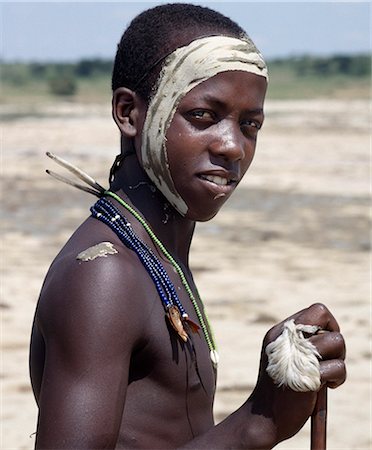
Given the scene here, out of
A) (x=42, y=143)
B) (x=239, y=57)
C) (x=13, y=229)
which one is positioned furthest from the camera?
(x=42, y=143)

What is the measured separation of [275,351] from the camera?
5.91ft

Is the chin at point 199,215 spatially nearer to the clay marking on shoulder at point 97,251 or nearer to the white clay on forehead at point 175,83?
the white clay on forehead at point 175,83

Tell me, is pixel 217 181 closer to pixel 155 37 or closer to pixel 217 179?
pixel 217 179

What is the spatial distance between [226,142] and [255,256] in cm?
805

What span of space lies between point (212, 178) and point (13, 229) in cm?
975

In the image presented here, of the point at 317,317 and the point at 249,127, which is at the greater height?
the point at 249,127

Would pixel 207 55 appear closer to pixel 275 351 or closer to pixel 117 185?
pixel 117 185

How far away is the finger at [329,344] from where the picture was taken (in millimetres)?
1841

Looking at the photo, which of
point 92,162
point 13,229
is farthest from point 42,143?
point 13,229

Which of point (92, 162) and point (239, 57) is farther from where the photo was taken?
point (92, 162)

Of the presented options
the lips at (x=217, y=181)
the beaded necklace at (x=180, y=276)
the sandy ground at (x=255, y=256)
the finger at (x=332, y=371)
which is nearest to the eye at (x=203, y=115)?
the lips at (x=217, y=181)

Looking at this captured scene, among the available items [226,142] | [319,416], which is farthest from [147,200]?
A: [319,416]

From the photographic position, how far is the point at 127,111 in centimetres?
209

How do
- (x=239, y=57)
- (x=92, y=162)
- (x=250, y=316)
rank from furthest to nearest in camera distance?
(x=92, y=162), (x=250, y=316), (x=239, y=57)
